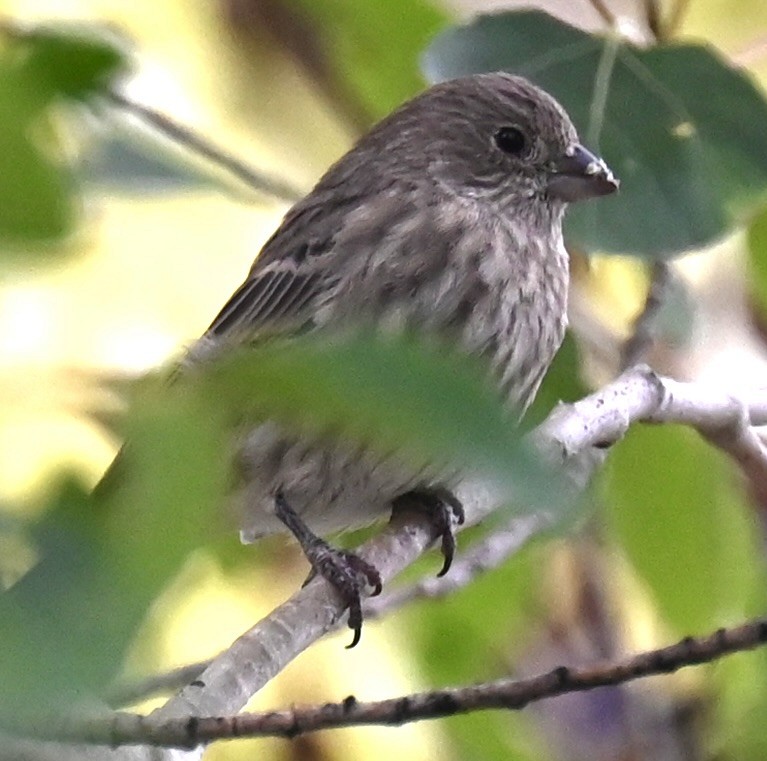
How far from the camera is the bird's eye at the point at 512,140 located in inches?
82.1

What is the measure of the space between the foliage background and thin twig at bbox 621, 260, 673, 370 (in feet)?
0.20

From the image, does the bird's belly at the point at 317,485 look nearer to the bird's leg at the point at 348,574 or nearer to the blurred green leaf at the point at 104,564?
the bird's leg at the point at 348,574

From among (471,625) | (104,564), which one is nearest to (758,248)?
(471,625)

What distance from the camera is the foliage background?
1.36m

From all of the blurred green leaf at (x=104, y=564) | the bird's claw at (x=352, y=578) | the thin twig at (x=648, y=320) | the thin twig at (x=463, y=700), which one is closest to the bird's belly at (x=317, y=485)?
the bird's claw at (x=352, y=578)

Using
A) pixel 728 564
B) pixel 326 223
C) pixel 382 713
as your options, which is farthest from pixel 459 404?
pixel 326 223

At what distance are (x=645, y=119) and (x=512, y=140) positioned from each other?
632 millimetres

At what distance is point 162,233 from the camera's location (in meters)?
2.65

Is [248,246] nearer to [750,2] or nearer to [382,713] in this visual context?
[750,2]

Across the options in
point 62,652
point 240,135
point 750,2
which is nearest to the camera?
point 62,652

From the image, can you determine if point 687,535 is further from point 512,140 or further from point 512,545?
point 512,140

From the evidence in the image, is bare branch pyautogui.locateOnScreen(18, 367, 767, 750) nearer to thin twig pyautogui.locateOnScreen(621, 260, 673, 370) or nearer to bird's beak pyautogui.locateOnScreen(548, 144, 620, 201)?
thin twig pyautogui.locateOnScreen(621, 260, 673, 370)

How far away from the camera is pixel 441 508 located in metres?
1.80

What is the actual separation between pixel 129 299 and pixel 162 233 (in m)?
0.15
